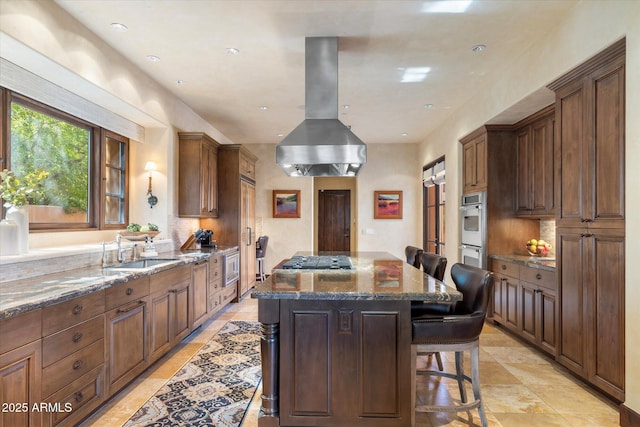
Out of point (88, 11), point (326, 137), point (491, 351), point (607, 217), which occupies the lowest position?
point (491, 351)

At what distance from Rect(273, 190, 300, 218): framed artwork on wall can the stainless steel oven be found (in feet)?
6.90

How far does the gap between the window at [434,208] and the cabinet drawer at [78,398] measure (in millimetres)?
5192

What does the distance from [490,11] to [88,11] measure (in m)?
3.01

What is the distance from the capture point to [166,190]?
445 cm

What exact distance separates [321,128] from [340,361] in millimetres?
1875

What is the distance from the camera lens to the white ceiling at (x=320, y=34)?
2.70 metres

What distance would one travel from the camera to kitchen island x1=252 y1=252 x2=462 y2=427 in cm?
208

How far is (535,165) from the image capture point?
4.02 m

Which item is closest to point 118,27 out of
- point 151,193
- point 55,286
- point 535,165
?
point 151,193

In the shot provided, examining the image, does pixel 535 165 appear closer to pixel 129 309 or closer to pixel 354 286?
pixel 354 286

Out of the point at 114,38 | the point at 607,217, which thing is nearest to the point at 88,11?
the point at 114,38

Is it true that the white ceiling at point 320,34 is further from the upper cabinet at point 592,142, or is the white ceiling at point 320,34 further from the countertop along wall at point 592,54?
the upper cabinet at point 592,142

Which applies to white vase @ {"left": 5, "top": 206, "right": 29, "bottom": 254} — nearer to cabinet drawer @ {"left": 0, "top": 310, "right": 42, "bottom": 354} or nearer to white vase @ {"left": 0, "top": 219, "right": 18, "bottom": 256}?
white vase @ {"left": 0, "top": 219, "right": 18, "bottom": 256}

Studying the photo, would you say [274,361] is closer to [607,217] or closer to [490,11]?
[607,217]
